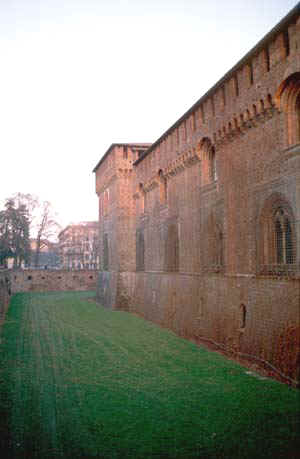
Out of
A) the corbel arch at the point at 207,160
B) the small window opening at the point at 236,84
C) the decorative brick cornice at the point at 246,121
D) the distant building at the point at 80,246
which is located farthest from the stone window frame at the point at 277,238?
the distant building at the point at 80,246

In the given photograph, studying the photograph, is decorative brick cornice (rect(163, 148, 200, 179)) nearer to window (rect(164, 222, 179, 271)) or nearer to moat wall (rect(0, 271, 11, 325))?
window (rect(164, 222, 179, 271))

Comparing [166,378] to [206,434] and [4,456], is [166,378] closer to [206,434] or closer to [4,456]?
[206,434]

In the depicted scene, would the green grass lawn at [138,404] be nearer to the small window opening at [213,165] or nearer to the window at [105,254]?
the small window opening at [213,165]

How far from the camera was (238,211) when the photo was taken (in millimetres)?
13391

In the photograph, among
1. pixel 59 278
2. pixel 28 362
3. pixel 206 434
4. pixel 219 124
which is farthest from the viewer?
pixel 59 278

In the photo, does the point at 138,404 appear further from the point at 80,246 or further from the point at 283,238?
the point at 80,246

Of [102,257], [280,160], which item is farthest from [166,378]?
[102,257]

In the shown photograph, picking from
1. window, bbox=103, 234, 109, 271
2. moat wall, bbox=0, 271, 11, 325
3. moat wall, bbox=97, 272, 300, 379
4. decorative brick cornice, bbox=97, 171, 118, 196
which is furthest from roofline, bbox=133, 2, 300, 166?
window, bbox=103, 234, 109, 271

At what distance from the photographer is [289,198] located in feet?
35.2

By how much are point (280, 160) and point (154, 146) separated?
472 inches

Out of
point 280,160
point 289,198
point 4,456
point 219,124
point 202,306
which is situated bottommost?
point 4,456

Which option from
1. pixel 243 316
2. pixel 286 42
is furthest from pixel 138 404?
pixel 286 42

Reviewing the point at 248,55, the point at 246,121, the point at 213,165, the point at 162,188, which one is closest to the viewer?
the point at 248,55

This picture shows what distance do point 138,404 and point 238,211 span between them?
20.8ft
